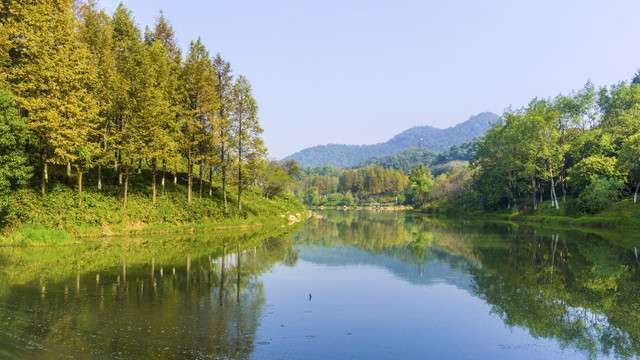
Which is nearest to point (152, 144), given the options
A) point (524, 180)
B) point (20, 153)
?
point (20, 153)

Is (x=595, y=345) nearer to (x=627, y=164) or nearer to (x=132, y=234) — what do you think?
(x=132, y=234)

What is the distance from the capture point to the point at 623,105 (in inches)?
2697

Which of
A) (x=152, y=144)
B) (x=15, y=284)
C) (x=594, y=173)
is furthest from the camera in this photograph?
(x=594, y=173)

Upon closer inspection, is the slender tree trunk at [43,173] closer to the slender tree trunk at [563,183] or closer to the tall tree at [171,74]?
the tall tree at [171,74]

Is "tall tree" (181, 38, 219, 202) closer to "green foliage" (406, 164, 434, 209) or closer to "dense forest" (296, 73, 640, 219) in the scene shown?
"dense forest" (296, 73, 640, 219)

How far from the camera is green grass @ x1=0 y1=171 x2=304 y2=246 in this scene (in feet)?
89.7

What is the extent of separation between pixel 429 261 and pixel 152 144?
28235mm

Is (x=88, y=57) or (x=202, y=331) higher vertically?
(x=88, y=57)

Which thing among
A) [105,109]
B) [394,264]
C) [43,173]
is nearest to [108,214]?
[43,173]

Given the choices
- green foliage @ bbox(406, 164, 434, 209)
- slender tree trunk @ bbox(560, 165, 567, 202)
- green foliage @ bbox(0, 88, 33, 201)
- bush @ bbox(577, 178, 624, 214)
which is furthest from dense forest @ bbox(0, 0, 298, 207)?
green foliage @ bbox(406, 164, 434, 209)

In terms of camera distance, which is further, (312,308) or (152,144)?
(152,144)

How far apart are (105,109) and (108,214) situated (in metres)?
10.3

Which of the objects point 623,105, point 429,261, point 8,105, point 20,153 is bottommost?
point 429,261

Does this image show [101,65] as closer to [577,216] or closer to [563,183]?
[577,216]
